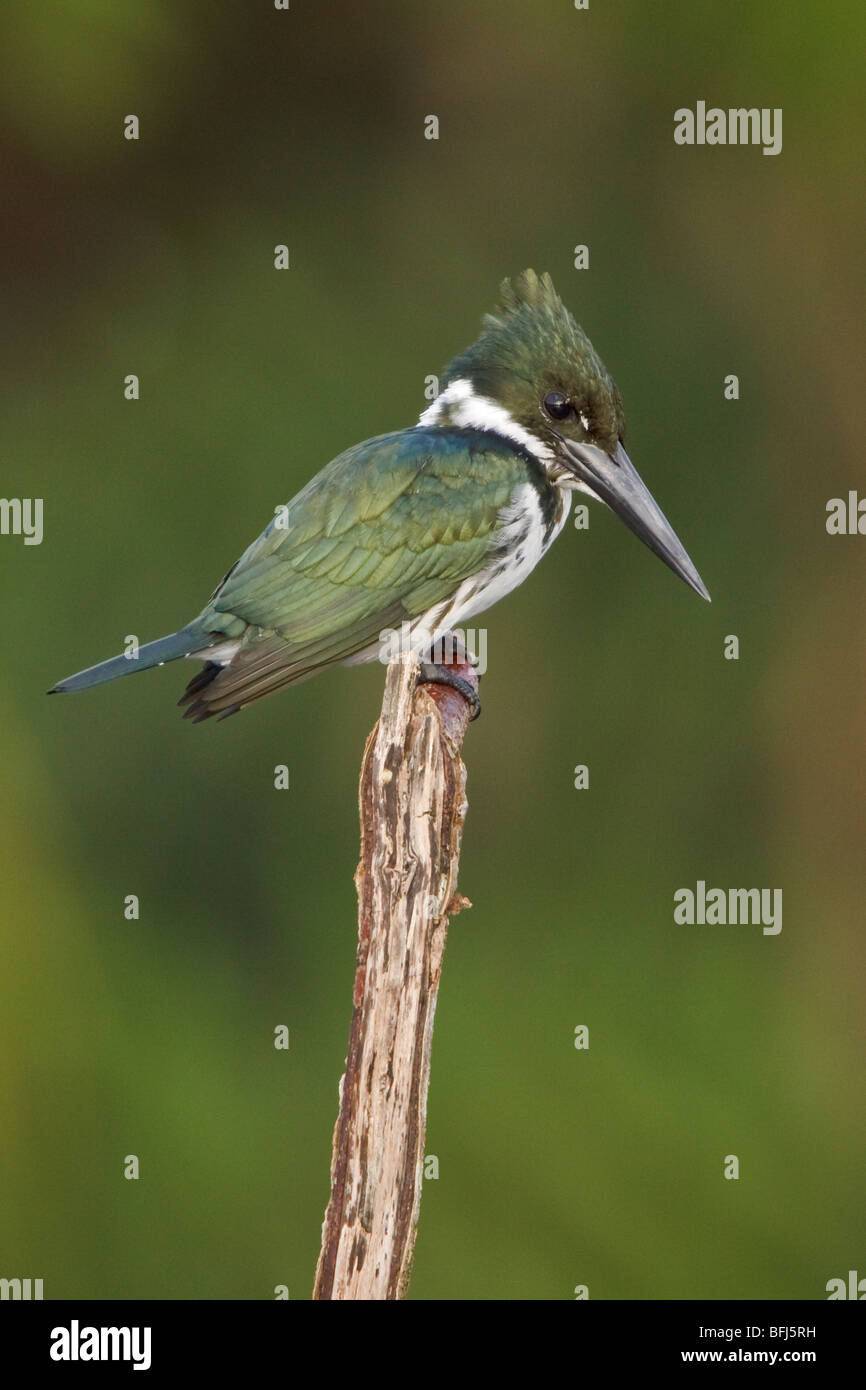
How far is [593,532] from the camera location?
553cm

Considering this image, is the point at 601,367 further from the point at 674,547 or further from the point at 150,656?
the point at 150,656

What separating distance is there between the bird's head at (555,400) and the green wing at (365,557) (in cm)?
14

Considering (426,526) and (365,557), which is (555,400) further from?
(365,557)

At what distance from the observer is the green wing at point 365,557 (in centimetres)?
358

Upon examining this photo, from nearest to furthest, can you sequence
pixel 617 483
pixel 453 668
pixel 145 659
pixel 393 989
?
pixel 393 989
pixel 145 659
pixel 617 483
pixel 453 668

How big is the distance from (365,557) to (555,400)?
52 cm

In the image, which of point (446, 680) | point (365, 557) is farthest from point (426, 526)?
point (446, 680)

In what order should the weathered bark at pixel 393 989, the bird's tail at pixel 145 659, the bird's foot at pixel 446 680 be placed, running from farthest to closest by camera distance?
the bird's foot at pixel 446 680 → the bird's tail at pixel 145 659 → the weathered bark at pixel 393 989

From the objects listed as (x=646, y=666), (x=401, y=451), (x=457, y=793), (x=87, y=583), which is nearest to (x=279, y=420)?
(x=87, y=583)

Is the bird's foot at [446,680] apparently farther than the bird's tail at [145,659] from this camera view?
Yes

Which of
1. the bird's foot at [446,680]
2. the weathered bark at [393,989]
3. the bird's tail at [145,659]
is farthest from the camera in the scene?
the bird's foot at [446,680]

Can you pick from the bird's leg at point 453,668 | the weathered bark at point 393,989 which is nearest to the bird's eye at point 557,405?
the bird's leg at point 453,668

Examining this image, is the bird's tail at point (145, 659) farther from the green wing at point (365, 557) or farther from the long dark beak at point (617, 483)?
the long dark beak at point (617, 483)

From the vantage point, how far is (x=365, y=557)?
11.9 ft
